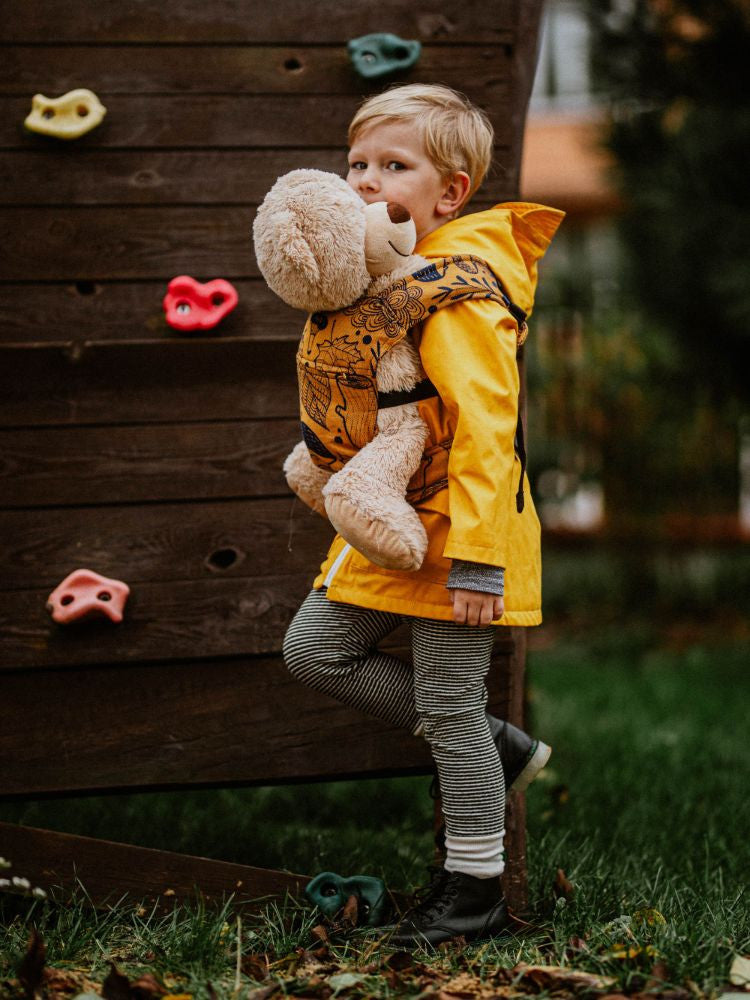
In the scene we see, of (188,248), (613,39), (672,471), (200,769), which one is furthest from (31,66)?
(672,471)

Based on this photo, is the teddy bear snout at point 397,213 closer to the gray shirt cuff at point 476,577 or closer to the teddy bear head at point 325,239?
the teddy bear head at point 325,239

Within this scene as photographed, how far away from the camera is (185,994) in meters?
2.15

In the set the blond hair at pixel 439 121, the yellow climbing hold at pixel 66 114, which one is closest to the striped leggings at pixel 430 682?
the blond hair at pixel 439 121

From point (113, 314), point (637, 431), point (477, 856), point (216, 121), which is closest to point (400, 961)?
point (477, 856)

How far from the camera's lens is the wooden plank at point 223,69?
2988 millimetres

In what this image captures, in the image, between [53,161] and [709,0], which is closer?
[53,161]

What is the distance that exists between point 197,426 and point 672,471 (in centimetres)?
589

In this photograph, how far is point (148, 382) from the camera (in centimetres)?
298

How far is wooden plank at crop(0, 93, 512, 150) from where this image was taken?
301 centimetres

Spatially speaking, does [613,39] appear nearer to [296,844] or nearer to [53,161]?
[53,161]

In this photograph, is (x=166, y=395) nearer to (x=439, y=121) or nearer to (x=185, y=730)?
(x=185, y=730)

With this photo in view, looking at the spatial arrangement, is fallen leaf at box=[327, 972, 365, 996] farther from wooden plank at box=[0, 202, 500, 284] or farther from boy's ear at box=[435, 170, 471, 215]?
wooden plank at box=[0, 202, 500, 284]

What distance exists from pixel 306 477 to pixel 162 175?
3.27 feet

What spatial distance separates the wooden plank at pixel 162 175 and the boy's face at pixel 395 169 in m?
0.61
